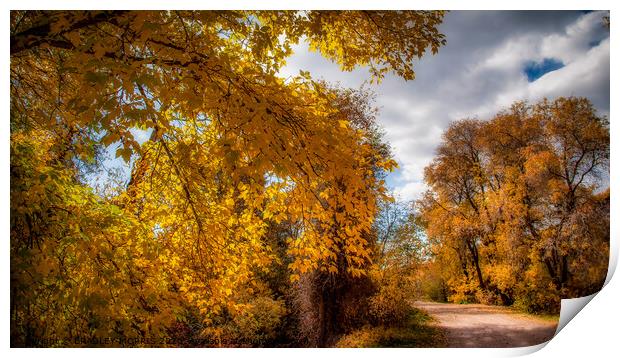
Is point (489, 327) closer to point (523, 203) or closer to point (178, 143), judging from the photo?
point (523, 203)

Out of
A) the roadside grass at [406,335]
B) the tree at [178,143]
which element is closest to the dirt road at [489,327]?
the roadside grass at [406,335]

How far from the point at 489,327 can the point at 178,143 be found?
3.02 m

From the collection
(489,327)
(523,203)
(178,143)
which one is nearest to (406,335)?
(489,327)

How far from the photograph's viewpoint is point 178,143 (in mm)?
2686

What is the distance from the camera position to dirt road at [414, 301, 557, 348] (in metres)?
3.21

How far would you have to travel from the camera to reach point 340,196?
261 centimetres

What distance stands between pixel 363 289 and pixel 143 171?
276 centimetres

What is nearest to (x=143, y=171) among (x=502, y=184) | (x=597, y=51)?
(x=502, y=184)

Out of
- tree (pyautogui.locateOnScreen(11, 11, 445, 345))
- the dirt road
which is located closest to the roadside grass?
the dirt road

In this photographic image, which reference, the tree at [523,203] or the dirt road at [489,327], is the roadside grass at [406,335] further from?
the tree at [523,203]

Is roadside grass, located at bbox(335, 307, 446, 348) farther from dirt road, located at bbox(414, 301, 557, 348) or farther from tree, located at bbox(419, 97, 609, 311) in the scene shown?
tree, located at bbox(419, 97, 609, 311)
